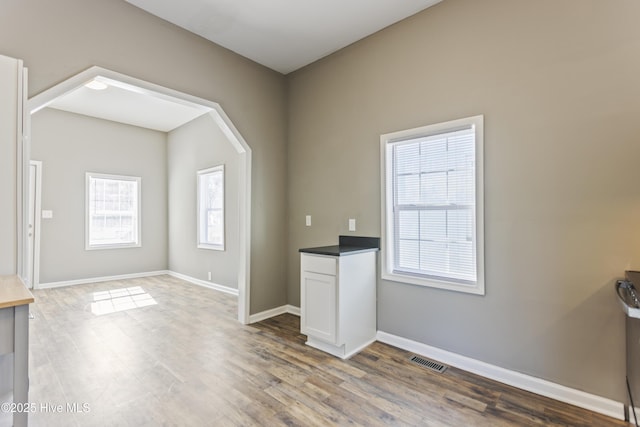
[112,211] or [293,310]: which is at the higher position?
[112,211]

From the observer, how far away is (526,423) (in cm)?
185

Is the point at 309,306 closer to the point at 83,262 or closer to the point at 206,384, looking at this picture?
the point at 206,384

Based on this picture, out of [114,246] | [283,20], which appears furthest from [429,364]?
[114,246]

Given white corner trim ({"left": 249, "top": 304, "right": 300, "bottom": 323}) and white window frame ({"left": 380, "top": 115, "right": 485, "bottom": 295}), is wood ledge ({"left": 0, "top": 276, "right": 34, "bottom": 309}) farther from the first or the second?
white window frame ({"left": 380, "top": 115, "right": 485, "bottom": 295})

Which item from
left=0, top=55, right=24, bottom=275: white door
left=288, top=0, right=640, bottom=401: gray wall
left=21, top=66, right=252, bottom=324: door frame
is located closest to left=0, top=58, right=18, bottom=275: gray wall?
left=0, top=55, right=24, bottom=275: white door

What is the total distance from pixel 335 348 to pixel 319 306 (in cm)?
39

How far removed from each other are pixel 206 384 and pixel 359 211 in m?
2.05

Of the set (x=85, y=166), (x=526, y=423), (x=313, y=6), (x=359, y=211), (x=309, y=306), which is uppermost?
(x=313, y=6)

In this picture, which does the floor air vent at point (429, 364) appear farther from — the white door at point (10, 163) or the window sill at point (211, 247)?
the window sill at point (211, 247)

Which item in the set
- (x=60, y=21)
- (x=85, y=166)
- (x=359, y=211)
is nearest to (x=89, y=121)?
(x=85, y=166)

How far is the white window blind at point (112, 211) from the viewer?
18.9ft

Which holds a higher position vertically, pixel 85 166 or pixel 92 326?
pixel 85 166

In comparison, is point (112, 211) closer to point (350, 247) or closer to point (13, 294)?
point (350, 247)

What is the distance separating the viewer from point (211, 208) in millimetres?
5594
